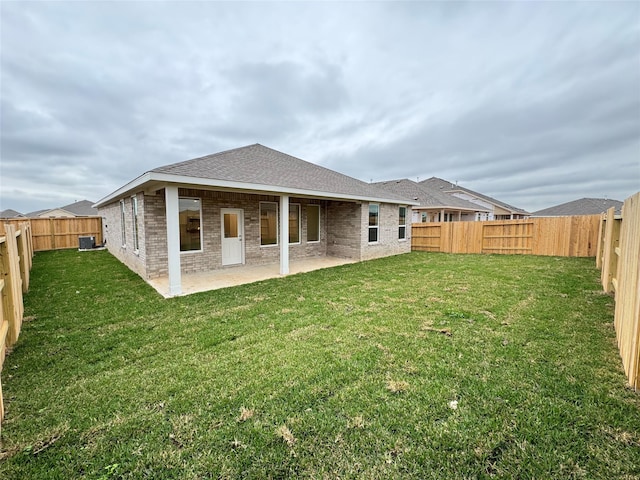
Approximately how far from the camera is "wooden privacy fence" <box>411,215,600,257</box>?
38.9ft

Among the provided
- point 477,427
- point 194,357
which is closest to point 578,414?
point 477,427

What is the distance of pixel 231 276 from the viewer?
8.47 m

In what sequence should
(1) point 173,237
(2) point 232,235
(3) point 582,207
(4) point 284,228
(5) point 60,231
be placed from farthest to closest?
(3) point 582,207 → (5) point 60,231 → (2) point 232,235 → (4) point 284,228 → (1) point 173,237

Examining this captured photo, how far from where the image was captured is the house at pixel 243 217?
7215 millimetres

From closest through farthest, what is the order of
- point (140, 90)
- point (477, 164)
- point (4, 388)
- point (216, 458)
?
point (216, 458) → point (4, 388) → point (140, 90) → point (477, 164)

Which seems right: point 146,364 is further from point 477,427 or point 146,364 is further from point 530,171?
point 530,171

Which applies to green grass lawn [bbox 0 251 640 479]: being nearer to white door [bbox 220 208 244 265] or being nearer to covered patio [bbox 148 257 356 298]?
covered patio [bbox 148 257 356 298]

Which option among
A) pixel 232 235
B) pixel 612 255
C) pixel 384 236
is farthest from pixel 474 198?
pixel 232 235

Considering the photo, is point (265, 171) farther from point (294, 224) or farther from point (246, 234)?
point (294, 224)

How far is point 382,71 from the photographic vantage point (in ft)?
39.8

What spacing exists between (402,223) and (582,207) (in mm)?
34291

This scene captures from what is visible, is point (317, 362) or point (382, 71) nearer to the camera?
point (317, 362)

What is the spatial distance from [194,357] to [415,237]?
567 inches

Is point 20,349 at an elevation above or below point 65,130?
below
